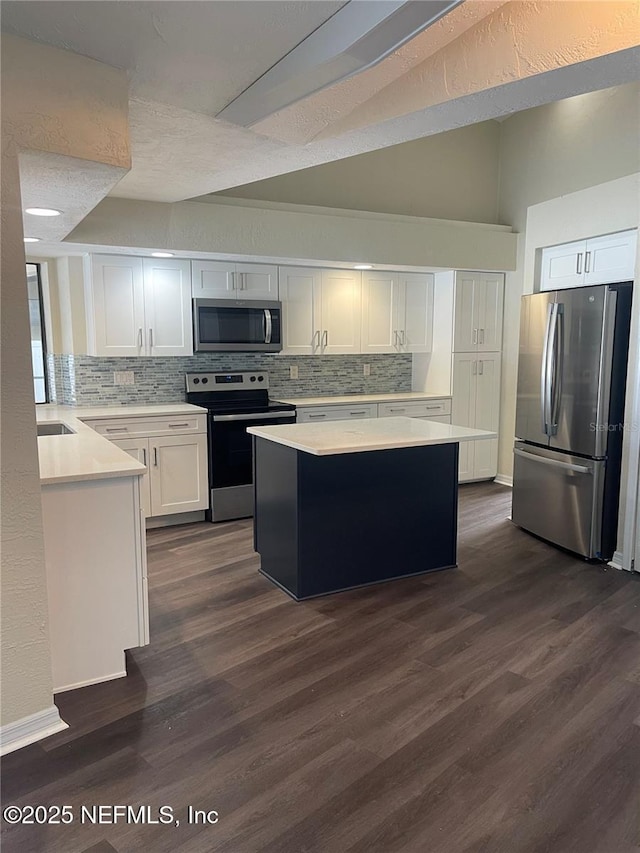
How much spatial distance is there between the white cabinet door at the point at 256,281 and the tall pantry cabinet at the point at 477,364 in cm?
178

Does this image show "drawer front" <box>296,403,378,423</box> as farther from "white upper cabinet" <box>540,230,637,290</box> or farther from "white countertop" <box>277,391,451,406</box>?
"white upper cabinet" <box>540,230,637,290</box>

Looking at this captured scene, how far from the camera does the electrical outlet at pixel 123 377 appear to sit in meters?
4.74

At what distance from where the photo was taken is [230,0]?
1.66m

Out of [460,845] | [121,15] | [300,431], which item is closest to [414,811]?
[460,845]

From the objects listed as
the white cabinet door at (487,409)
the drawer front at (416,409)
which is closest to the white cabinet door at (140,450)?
the drawer front at (416,409)

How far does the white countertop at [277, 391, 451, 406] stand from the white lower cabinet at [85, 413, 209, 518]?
3.02ft

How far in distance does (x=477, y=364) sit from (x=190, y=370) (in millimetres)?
2747

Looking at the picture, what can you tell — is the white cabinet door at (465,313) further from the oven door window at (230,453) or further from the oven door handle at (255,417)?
the oven door window at (230,453)

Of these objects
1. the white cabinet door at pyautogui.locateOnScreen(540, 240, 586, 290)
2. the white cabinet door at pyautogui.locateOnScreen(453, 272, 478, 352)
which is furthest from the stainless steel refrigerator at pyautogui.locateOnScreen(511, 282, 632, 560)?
the white cabinet door at pyautogui.locateOnScreen(453, 272, 478, 352)

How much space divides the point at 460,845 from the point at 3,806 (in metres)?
1.40

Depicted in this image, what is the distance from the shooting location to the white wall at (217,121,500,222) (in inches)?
207

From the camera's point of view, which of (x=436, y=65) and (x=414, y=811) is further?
(x=436, y=65)

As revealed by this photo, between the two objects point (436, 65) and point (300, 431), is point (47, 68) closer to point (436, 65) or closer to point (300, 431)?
point (436, 65)

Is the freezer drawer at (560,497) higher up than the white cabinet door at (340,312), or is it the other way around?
the white cabinet door at (340,312)
